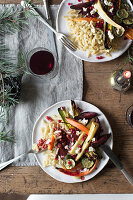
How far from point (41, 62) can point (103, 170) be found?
84 cm

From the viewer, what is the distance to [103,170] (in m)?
1.71

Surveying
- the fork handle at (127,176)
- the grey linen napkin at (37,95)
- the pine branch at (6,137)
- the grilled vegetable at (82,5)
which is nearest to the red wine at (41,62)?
the grey linen napkin at (37,95)

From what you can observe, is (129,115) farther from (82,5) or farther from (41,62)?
(82,5)

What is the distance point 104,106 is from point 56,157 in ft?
1.57

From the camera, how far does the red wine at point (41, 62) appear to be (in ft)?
5.44

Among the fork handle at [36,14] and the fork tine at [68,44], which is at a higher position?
the fork handle at [36,14]

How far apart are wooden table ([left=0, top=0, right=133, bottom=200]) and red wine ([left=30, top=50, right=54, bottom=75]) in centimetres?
26

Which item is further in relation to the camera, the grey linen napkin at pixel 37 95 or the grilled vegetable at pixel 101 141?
the grey linen napkin at pixel 37 95

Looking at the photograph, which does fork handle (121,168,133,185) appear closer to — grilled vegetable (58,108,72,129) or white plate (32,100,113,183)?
white plate (32,100,113,183)

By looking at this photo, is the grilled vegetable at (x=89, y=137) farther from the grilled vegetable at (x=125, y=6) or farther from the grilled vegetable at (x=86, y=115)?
the grilled vegetable at (x=125, y=6)

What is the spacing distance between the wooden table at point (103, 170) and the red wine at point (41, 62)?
0.26m

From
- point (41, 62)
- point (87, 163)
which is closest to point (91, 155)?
point (87, 163)

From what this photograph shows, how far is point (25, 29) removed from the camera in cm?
178

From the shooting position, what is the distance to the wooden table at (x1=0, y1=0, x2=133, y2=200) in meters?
1.71
